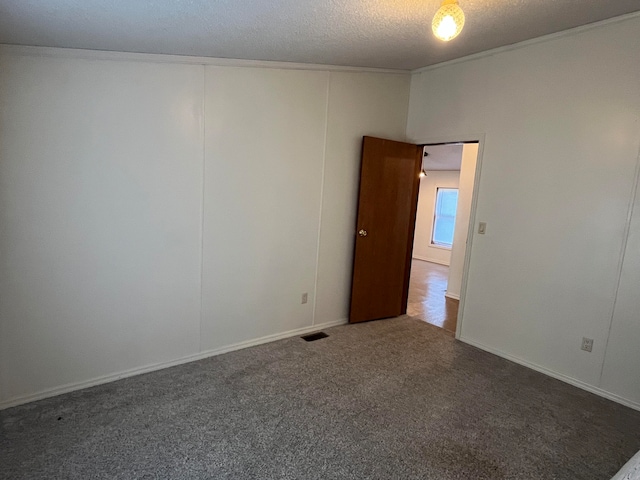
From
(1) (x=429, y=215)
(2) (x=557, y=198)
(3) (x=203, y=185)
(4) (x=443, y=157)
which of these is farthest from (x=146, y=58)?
(1) (x=429, y=215)

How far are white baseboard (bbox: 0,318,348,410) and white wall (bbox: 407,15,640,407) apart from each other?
169 cm

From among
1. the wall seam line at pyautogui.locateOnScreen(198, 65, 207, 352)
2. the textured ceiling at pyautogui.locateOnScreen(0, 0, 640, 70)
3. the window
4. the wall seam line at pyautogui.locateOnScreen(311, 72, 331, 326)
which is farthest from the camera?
the window

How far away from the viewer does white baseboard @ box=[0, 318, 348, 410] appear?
228cm

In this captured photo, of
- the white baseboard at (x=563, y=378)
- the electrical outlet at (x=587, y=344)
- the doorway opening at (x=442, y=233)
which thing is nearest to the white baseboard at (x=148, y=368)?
the white baseboard at (x=563, y=378)

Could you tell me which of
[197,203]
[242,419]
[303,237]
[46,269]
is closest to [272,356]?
[242,419]

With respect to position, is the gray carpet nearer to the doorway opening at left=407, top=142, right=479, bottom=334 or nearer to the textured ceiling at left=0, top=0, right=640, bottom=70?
the doorway opening at left=407, top=142, right=479, bottom=334

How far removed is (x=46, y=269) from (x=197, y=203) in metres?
1.04

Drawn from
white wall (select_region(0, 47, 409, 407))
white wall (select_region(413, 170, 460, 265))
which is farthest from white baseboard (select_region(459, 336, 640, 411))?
white wall (select_region(413, 170, 460, 265))

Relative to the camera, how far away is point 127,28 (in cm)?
200

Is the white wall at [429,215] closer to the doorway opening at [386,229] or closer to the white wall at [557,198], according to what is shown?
the doorway opening at [386,229]

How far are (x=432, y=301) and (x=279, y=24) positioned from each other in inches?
156

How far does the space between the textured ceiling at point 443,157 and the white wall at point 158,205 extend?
251 centimetres

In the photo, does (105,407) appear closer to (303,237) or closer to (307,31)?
(303,237)

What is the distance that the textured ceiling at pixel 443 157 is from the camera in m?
5.83
